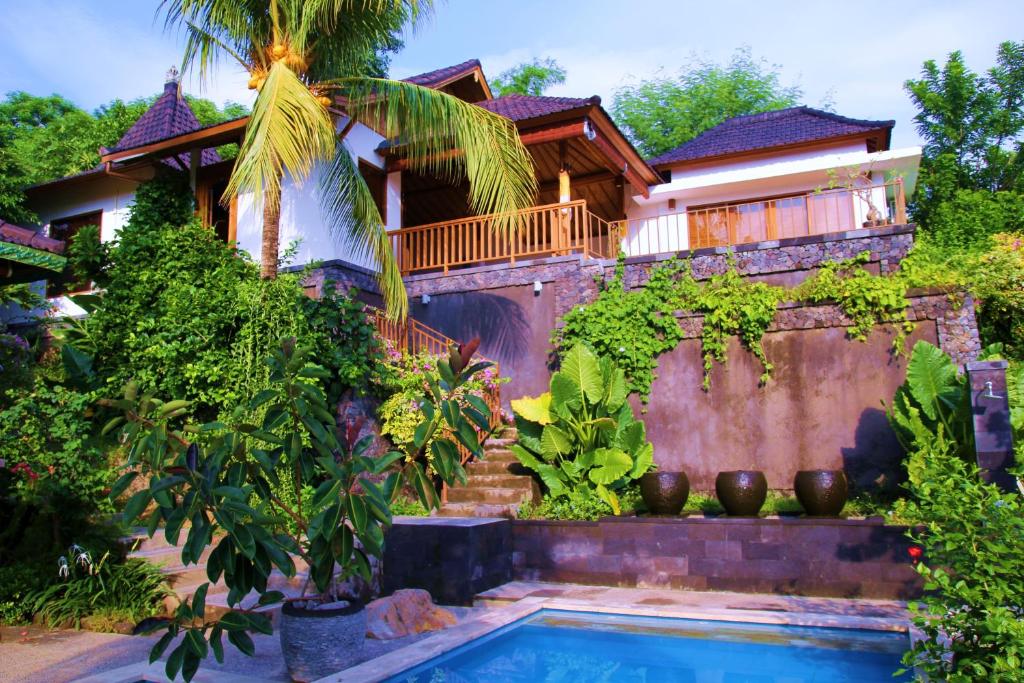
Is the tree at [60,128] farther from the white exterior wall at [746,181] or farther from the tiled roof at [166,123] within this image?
the white exterior wall at [746,181]

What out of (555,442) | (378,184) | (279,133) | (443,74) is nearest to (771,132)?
(443,74)

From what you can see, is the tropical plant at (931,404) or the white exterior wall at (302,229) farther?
the white exterior wall at (302,229)

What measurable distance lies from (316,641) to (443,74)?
1307cm

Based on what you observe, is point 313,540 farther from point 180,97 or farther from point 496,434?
point 180,97

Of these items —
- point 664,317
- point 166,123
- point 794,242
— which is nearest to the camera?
point 794,242

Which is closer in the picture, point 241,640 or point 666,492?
point 241,640

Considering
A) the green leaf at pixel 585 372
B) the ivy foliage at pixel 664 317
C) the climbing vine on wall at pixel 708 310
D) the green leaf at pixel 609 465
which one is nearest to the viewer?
the green leaf at pixel 609 465

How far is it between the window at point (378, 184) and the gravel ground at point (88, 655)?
368 inches

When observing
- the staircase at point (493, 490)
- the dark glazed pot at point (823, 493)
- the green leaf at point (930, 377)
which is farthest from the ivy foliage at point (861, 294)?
the staircase at point (493, 490)

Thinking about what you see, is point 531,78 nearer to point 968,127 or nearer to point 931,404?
point 968,127

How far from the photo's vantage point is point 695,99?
29531 millimetres

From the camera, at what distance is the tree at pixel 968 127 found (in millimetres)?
20219

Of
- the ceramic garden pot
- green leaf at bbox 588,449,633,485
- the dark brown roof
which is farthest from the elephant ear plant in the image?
green leaf at bbox 588,449,633,485

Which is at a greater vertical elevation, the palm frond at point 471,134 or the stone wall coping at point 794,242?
the palm frond at point 471,134
